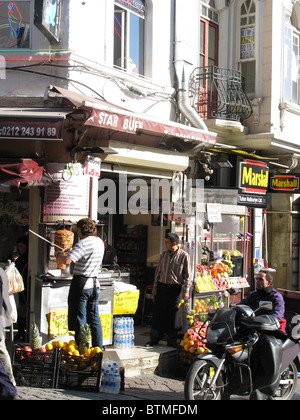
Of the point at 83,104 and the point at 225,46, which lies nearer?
the point at 83,104

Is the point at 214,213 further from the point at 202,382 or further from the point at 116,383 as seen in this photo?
the point at 202,382

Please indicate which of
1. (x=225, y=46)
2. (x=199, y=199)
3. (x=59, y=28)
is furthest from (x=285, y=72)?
(x=59, y=28)

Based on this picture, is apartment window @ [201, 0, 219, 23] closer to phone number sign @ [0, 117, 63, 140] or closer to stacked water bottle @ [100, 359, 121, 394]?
phone number sign @ [0, 117, 63, 140]

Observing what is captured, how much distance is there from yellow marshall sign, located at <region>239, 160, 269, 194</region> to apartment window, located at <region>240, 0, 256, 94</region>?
6.20 feet

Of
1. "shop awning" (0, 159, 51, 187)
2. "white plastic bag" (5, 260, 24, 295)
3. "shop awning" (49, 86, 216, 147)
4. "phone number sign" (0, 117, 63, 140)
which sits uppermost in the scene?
"shop awning" (49, 86, 216, 147)

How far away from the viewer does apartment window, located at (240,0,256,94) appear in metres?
13.1

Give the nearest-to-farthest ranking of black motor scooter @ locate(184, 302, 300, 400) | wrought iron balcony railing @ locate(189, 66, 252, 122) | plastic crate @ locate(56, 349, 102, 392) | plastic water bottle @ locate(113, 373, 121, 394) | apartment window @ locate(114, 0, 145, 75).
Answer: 1. black motor scooter @ locate(184, 302, 300, 400)
2. plastic crate @ locate(56, 349, 102, 392)
3. plastic water bottle @ locate(113, 373, 121, 394)
4. apartment window @ locate(114, 0, 145, 75)
5. wrought iron balcony railing @ locate(189, 66, 252, 122)

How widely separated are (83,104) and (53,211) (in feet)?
5.68

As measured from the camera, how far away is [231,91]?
12.1m

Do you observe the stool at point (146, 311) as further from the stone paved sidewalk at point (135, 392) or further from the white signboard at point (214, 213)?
the stone paved sidewalk at point (135, 392)

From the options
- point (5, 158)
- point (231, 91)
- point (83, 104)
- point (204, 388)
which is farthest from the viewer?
point (231, 91)

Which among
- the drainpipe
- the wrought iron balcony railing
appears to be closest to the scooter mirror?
the drainpipe

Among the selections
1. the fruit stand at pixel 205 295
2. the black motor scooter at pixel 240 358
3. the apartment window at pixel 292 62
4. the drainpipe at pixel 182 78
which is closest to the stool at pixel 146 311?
the fruit stand at pixel 205 295

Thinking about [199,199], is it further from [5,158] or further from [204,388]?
[204,388]
